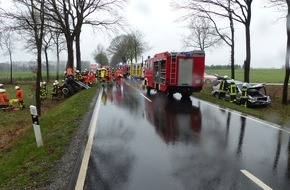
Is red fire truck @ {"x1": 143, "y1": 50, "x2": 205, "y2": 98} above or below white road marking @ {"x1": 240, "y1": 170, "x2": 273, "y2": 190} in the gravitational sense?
above

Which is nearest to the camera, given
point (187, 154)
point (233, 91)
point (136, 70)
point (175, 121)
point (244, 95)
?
point (187, 154)

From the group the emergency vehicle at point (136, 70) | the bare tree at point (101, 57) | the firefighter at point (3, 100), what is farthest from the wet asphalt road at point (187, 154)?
the bare tree at point (101, 57)

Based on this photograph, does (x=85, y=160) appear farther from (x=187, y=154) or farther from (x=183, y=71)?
(x=183, y=71)

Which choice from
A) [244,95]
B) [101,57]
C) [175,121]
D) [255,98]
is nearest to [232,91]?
[244,95]

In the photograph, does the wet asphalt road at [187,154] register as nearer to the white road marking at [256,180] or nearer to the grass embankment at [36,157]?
the white road marking at [256,180]

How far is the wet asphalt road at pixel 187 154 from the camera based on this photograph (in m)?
5.56

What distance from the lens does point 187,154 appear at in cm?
726

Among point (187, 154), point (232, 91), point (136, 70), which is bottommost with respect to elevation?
point (187, 154)

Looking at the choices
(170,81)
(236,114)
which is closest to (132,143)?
(236,114)

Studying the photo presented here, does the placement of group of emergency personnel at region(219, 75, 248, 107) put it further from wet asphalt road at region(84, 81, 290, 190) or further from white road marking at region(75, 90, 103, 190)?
white road marking at region(75, 90, 103, 190)

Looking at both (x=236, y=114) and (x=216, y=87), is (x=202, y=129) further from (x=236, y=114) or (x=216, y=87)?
(x=216, y=87)

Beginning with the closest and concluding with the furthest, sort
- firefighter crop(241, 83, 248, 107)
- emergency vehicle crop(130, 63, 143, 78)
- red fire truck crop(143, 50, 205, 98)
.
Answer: red fire truck crop(143, 50, 205, 98), firefighter crop(241, 83, 248, 107), emergency vehicle crop(130, 63, 143, 78)

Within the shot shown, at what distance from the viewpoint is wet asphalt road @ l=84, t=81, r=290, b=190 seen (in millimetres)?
5559

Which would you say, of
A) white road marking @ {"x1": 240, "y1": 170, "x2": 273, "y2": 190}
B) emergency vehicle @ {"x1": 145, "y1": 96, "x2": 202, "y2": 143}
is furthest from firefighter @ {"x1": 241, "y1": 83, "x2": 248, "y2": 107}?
white road marking @ {"x1": 240, "y1": 170, "x2": 273, "y2": 190}
